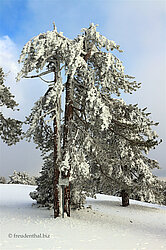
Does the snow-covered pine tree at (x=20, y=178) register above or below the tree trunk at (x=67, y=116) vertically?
below

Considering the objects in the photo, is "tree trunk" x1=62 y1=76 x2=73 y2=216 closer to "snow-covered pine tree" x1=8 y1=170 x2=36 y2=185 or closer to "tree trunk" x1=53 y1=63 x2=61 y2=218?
"tree trunk" x1=53 y1=63 x2=61 y2=218

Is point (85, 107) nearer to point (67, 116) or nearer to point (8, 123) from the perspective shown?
point (67, 116)

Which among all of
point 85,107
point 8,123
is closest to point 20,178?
point 8,123

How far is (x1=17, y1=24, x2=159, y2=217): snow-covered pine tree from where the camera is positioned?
10586 millimetres

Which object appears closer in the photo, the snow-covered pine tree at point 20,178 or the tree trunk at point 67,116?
the tree trunk at point 67,116

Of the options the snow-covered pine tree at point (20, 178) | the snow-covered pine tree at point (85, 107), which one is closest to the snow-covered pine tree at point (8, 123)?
the snow-covered pine tree at point (85, 107)

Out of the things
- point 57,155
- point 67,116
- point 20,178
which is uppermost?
point 67,116

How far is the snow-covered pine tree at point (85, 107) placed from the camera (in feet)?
34.7

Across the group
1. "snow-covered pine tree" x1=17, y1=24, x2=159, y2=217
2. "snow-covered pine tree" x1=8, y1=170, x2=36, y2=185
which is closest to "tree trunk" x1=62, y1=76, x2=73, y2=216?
"snow-covered pine tree" x1=17, y1=24, x2=159, y2=217

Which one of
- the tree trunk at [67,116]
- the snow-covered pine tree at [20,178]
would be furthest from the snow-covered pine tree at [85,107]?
the snow-covered pine tree at [20,178]

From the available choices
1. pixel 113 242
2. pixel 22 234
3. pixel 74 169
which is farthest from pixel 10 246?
pixel 74 169

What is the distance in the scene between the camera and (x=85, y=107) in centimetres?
1088

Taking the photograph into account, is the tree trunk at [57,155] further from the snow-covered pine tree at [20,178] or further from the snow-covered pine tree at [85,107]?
the snow-covered pine tree at [20,178]

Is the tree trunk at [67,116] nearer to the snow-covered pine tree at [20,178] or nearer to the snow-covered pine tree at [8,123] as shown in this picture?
the snow-covered pine tree at [8,123]
